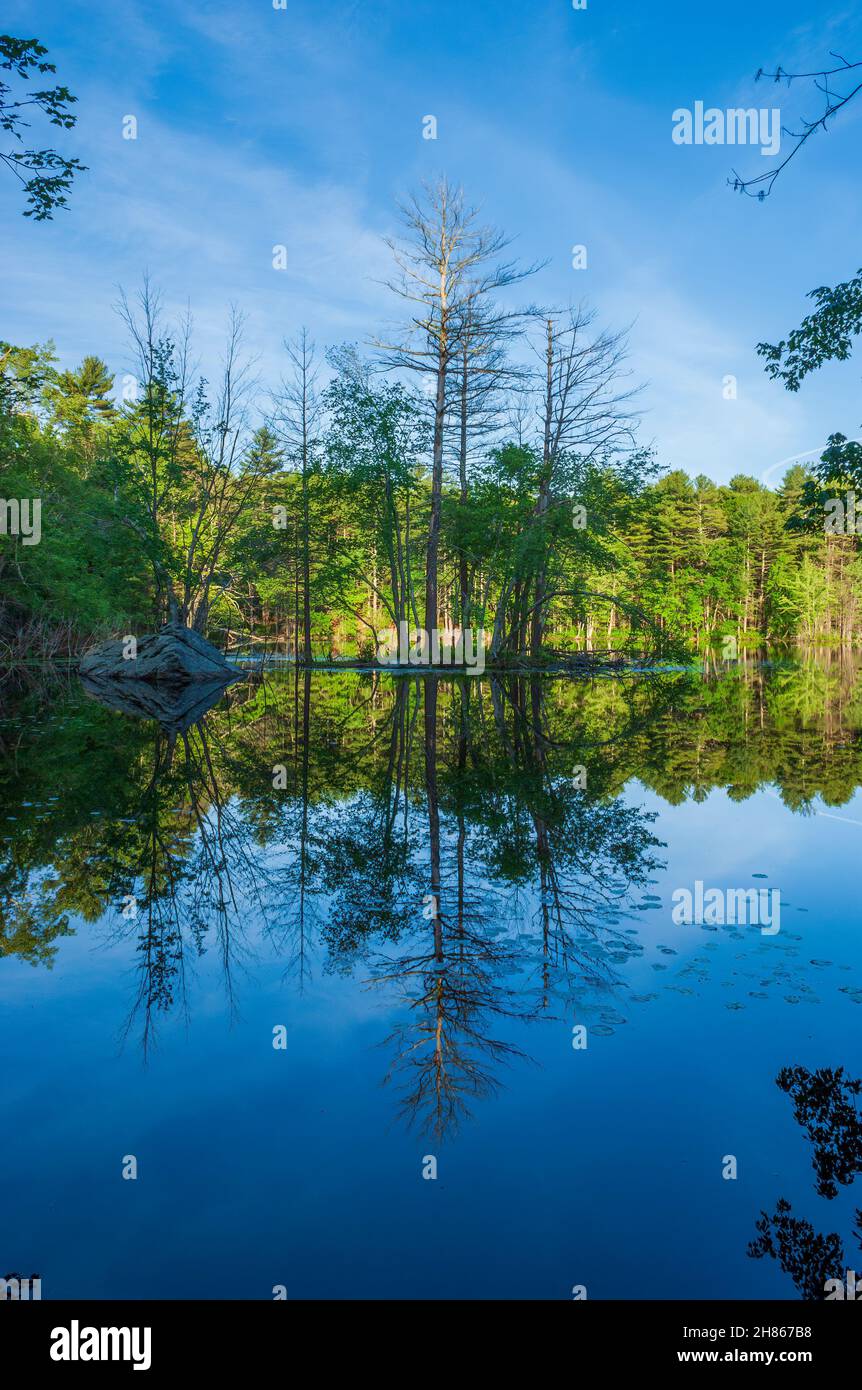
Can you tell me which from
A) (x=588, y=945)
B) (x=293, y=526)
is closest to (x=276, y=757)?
(x=588, y=945)

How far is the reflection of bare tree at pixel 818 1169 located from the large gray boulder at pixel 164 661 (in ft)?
92.8

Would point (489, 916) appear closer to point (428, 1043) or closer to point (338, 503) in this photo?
point (428, 1043)

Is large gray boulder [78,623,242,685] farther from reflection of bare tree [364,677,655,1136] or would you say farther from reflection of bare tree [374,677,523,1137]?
reflection of bare tree [374,677,523,1137]

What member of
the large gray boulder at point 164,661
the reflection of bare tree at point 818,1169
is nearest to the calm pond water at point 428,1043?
the reflection of bare tree at point 818,1169

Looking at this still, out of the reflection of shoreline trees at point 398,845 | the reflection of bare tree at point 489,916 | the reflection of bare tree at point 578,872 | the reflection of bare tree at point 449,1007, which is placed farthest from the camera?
the reflection of bare tree at point 578,872

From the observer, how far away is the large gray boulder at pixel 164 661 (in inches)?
1172

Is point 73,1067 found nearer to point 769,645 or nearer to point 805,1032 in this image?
point 805,1032

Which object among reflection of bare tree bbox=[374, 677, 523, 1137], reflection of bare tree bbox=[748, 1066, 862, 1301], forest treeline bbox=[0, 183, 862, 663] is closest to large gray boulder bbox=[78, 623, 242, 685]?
forest treeline bbox=[0, 183, 862, 663]

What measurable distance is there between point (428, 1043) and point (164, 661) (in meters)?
27.4

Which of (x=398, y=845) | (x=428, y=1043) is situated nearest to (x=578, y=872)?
(x=398, y=845)

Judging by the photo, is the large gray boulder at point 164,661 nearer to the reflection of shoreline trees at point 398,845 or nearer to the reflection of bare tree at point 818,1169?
the reflection of shoreline trees at point 398,845

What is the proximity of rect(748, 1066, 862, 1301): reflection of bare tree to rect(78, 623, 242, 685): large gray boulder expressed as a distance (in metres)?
28.3

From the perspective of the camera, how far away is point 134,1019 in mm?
4648

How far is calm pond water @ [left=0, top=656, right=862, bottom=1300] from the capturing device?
281 centimetres
